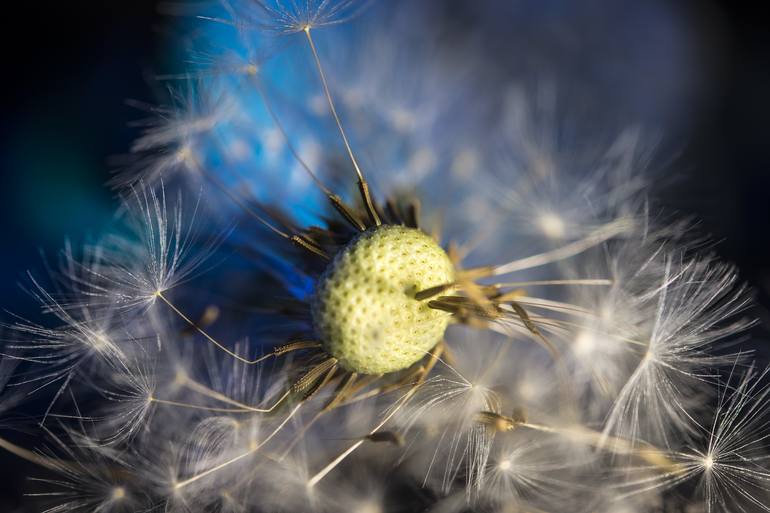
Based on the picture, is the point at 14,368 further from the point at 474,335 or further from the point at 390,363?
the point at 474,335

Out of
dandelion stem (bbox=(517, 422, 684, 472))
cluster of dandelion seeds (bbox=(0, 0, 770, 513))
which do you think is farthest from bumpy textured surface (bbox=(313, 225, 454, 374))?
dandelion stem (bbox=(517, 422, 684, 472))

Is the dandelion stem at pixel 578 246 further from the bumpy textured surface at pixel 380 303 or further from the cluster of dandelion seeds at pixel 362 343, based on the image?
the bumpy textured surface at pixel 380 303

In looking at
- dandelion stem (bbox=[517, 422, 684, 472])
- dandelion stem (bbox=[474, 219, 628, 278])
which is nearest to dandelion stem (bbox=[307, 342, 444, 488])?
dandelion stem (bbox=[517, 422, 684, 472])

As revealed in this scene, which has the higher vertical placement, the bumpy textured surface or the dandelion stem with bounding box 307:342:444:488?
the bumpy textured surface

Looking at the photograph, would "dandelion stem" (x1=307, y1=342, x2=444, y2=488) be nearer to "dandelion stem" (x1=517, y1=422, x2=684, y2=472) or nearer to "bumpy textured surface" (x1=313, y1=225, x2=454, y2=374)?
"bumpy textured surface" (x1=313, y1=225, x2=454, y2=374)

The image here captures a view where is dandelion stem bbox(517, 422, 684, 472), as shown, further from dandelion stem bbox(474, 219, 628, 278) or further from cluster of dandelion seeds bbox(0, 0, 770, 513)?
dandelion stem bbox(474, 219, 628, 278)

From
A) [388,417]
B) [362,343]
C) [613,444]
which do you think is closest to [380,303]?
[362,343]

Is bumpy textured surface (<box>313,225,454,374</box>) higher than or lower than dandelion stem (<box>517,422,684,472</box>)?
higher

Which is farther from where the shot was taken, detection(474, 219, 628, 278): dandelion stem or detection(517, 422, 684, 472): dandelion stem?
detection(474, 219, 628, 278): dandelion stem

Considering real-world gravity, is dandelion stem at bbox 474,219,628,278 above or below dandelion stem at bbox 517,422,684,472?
above

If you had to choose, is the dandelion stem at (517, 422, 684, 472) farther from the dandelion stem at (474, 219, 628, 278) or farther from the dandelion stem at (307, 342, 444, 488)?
the dandelion stem at (474, 219, 628, 278)
